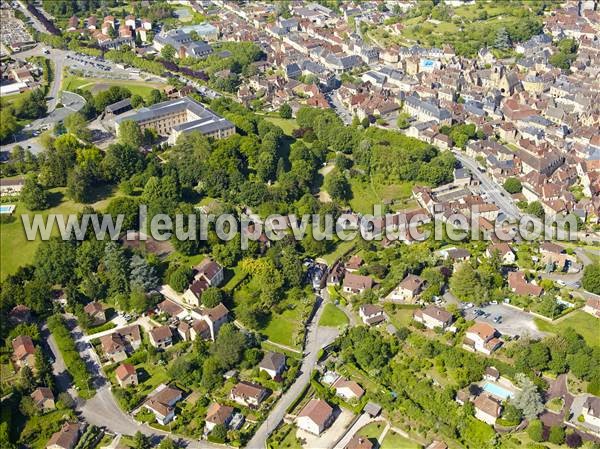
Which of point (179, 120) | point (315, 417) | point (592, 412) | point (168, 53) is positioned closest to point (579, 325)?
point (592, 412)

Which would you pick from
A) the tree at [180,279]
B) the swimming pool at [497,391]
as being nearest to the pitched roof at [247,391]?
the tree at [180,279]

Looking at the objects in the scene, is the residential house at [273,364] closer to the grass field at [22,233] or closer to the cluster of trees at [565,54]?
the grass field at [22,233]

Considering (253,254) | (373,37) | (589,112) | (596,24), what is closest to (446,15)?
(373,37)

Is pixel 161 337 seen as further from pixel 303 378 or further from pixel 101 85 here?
pixel 101 85

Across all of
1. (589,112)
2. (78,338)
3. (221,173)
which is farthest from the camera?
(589,112)

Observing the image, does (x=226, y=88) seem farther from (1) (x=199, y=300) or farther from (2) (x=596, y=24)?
(2) (x=596, y=24)

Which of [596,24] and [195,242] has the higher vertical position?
[596,24]

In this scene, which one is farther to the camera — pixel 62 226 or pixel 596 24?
pixel 596 24

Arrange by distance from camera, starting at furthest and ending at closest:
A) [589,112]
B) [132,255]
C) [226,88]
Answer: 1. [226,88]
2. [589,112]
3. [132,255]
